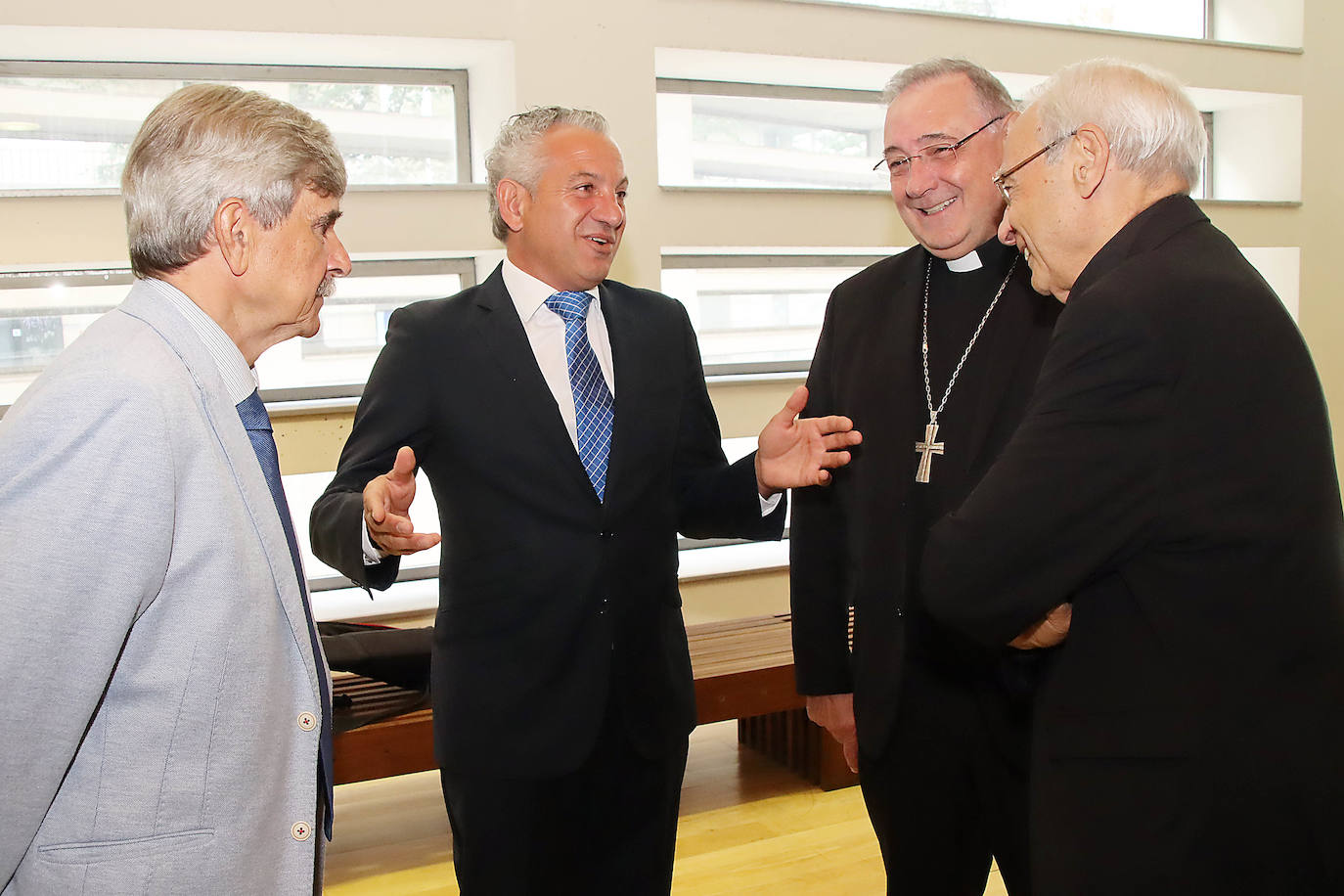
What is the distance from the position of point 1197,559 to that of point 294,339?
348 centimetres

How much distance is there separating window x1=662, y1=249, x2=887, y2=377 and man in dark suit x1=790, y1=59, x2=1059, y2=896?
2.52 m

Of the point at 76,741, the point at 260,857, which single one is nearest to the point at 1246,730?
the point at 260,857

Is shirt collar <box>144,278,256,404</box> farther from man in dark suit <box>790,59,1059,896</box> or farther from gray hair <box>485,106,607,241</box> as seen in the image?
man in dark suit <box>790,59,1059,896</box>

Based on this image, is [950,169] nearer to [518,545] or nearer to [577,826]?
[518,545]

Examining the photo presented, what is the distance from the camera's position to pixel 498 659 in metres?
1.98

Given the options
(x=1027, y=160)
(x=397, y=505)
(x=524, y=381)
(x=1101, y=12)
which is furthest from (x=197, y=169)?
(x=1101, y=12)

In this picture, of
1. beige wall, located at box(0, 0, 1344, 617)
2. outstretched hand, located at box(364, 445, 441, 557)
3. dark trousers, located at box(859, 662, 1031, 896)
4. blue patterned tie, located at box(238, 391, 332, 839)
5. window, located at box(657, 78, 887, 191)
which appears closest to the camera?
blue patterned tie, located at box(238, 391, 332, 839)

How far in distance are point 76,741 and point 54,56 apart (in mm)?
3289

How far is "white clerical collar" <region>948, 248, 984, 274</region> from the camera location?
2045 mm

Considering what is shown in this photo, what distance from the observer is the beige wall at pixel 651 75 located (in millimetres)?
3357

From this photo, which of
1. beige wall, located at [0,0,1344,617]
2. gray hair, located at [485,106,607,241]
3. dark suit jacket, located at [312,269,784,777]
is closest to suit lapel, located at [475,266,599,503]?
dark suit jacket, located at [312,269,784,777]

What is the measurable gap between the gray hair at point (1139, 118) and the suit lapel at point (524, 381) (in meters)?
0.96

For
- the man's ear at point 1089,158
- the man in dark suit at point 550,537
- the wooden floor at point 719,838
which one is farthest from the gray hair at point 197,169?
the wooden floor at point 719,838

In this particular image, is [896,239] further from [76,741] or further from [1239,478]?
[76,741]
